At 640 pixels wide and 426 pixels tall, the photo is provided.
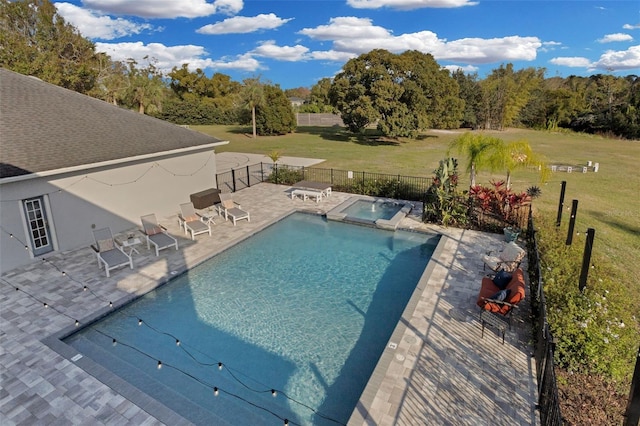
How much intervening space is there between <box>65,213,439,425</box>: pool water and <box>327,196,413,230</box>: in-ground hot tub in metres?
1.89

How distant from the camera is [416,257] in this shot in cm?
1207

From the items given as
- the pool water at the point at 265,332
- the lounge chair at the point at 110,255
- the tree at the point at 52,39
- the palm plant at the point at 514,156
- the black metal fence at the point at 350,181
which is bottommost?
the pool water at the point at 265,332

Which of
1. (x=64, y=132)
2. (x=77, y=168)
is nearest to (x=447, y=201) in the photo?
(x=77, y=168)

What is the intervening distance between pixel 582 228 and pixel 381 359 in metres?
10.9

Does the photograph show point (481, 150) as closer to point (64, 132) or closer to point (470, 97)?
point (64, 132)

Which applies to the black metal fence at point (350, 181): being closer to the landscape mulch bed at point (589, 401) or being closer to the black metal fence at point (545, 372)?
the black metal fence at point (545, 372)

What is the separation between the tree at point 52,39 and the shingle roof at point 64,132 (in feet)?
79.0

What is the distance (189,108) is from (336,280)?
190 ft

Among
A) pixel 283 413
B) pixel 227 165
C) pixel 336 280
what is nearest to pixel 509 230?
pixel 336 280

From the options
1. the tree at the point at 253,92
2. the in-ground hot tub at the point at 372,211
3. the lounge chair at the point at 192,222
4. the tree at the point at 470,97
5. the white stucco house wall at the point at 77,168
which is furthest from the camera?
the tree at the point at 470,97

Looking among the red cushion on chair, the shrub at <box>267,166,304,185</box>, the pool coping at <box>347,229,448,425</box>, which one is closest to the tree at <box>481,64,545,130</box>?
the shrub at <box>267,166,304,185</box>

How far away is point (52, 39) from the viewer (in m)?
41.8

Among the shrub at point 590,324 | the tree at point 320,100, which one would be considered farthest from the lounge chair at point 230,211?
the tree at point 320,100

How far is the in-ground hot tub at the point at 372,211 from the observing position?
1452 centimetres
